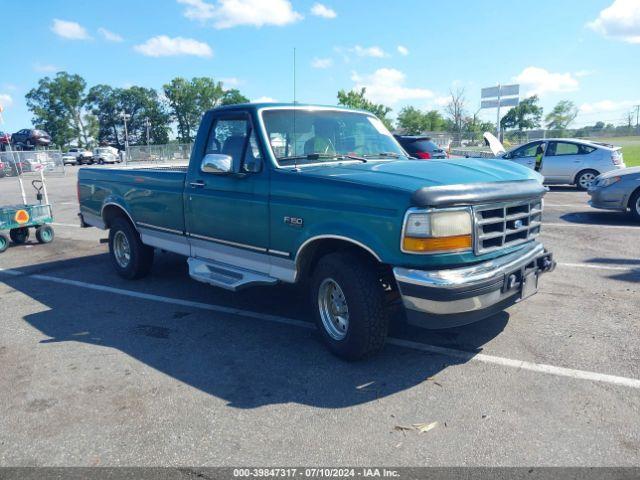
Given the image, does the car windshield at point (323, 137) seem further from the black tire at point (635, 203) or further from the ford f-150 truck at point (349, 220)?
the black tire at point (635, 203)

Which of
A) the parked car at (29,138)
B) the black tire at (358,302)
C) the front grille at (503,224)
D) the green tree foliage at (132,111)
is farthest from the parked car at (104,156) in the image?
the front grille at (503,224)

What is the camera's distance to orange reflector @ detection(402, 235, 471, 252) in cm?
338

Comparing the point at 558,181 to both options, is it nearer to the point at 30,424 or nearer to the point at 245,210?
the point at 245,210

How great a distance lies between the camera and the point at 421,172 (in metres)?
3.85

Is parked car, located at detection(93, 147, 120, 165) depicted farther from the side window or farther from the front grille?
the front grille

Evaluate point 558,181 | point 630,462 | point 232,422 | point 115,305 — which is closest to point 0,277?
point 115,305

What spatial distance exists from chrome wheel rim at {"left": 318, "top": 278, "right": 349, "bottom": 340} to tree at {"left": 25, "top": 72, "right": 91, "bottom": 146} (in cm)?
9483

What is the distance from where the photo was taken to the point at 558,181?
14.9 meters

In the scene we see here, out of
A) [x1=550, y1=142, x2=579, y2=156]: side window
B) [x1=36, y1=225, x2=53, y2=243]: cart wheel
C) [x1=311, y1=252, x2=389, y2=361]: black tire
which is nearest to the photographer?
[x1=311, y1=252, x2=389, y2=361]: black tire

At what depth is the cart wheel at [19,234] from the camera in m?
9.46

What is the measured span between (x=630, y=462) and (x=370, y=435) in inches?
56.7

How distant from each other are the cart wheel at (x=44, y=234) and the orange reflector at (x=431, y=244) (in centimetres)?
842

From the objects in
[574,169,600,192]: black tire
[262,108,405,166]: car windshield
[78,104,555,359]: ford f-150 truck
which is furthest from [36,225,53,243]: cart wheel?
[574,169,600,192]: black tire

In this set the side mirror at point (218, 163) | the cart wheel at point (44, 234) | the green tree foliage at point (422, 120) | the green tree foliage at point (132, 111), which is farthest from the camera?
the green tree foliage at point (132, 111)
